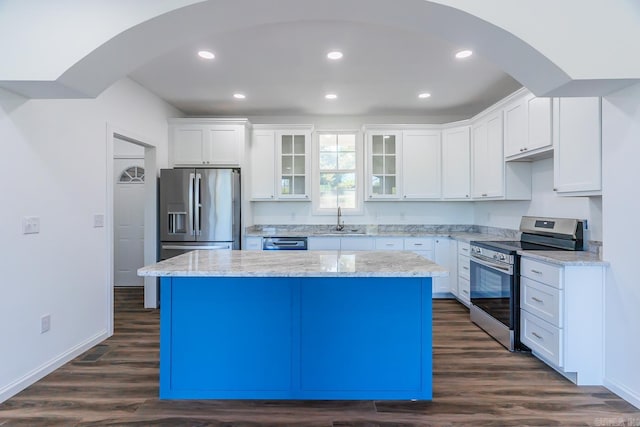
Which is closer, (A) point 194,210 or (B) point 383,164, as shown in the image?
(A) point 194,210

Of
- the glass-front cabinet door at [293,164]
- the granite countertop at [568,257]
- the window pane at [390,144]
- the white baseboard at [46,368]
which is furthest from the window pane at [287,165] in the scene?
the granite countertop at [568,257]

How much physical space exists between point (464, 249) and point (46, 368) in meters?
4.22

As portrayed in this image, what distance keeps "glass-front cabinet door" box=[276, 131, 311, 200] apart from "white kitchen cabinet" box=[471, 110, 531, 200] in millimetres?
2235

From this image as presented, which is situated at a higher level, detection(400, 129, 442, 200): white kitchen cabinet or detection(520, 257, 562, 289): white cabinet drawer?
detection(400, 129, 442, 200): white kitchen cabinet

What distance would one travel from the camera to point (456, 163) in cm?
475

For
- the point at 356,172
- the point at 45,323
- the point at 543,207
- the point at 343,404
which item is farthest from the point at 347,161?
the point at 45,323

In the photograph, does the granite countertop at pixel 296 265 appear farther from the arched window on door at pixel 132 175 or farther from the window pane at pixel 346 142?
the arched window on door at pixel 132 175

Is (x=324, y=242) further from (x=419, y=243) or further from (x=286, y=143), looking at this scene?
(x=286, y=143)

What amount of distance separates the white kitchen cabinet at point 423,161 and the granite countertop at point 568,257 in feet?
6.93

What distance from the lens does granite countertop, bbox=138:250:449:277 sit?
2.00 meters

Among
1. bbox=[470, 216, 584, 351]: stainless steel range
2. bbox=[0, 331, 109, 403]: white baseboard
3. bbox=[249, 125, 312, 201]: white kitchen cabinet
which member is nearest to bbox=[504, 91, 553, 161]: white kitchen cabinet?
bbox=[470, 216, 584, 351]: stainless steel range

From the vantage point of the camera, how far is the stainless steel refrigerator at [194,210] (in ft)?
13.9

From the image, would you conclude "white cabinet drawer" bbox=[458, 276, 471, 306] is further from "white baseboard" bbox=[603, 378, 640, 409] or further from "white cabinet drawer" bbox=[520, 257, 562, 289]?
"white baseboard" bbox=[603, 378, 640, 409]

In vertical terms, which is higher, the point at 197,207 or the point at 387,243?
the point at 197,207
